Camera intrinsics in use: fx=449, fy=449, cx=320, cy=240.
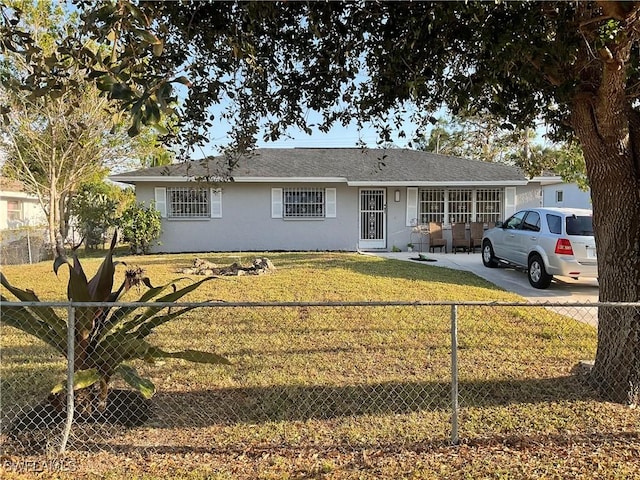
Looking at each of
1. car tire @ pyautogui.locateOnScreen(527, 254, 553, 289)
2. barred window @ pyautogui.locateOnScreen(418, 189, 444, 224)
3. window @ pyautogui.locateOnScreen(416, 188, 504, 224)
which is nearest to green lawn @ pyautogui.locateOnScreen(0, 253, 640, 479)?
car tire @ pyautogui.locateOnScreen(527, 254, 553, 289)

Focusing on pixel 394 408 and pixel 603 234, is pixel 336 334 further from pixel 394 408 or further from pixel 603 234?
pixel 603 234

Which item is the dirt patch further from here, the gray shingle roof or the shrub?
the shrub

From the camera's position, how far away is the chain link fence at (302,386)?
3.52 meters

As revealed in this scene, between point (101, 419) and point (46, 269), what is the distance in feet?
33.5

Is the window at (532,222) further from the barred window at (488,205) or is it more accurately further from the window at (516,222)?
the barred window at (488,205)

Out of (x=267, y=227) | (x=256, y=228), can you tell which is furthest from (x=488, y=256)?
(x=256, y=228)

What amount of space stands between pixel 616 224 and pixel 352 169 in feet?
45.6

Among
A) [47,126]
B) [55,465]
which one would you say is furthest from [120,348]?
[47,126]

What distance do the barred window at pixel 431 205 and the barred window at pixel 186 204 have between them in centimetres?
814

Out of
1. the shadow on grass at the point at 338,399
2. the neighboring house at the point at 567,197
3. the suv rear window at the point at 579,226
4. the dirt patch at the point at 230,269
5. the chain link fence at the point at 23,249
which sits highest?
the neighboring house at the point at 567,197

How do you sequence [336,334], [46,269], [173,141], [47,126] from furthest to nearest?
[47,126]
[46,269]
[336,334]
[173,141]

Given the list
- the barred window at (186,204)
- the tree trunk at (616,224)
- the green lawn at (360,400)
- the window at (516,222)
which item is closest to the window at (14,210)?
the barred window at (186,204)

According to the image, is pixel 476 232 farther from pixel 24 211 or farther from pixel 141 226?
pixel 24 211

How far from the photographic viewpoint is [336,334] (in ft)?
20.5
